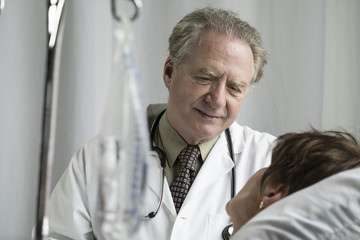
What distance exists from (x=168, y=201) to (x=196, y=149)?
0.60 ft

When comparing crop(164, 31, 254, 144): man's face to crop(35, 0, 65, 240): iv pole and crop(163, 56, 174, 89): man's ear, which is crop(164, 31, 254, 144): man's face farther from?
crop(35, 0, 65, 240): iv pole

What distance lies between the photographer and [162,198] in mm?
1530

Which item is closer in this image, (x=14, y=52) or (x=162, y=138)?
(x=162, y=138)

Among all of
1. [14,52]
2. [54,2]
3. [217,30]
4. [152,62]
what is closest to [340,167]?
[54,2]

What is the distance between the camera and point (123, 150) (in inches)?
21.4

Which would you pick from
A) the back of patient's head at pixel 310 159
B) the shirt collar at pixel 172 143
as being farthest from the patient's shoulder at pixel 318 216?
the shirt collar at pixel 172 143

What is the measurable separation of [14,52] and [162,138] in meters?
0.61

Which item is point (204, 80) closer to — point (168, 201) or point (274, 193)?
point (168, 201)

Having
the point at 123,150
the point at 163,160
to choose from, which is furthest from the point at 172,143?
the point at 123,150

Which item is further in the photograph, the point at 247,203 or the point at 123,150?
the point at 247,203

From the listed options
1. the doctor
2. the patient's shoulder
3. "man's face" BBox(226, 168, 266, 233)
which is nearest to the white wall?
the doctor

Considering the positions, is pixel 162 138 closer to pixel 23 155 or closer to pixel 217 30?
pixel 217 30

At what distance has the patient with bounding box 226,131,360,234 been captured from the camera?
0.90 metres

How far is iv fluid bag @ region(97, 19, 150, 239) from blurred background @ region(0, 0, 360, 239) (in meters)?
1.33
